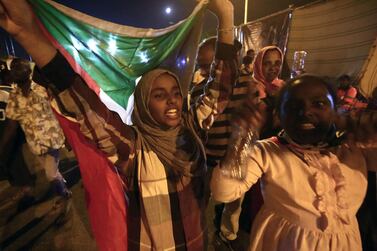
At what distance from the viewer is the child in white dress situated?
4.15 feet

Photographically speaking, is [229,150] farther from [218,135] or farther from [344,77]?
[344,77]

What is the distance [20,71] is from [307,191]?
3.48 meters

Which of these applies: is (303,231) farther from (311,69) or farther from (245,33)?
(245,33)

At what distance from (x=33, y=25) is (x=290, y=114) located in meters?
1.18

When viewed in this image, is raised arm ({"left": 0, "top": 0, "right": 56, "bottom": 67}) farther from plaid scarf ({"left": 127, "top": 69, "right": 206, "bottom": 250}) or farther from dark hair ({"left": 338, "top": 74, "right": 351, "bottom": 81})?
dark hair ({"left": 338, "top": 74, "right": 351, "bottom": 81})

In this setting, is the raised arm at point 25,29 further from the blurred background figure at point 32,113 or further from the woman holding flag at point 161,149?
the blurred background figure at point 32,113

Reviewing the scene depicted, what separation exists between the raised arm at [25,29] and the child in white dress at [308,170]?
88 centimetres

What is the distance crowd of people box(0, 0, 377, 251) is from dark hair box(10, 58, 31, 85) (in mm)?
2484

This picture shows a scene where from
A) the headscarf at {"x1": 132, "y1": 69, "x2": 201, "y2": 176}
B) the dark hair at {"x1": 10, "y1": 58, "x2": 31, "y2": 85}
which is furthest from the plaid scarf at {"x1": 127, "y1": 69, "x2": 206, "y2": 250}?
the dark hair at {"x1": 10, "y1": 58, "x2": 31, "y2": 85}

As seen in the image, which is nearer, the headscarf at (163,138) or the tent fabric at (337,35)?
the headscarf at (163,138)

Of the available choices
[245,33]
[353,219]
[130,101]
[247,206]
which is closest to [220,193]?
[353,219]

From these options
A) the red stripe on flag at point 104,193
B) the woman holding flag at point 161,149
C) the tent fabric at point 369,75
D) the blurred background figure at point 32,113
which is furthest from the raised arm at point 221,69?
the blurred background figure at point 32,113

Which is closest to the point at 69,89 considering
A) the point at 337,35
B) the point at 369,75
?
the point at 369,75

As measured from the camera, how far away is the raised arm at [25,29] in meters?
1.05
